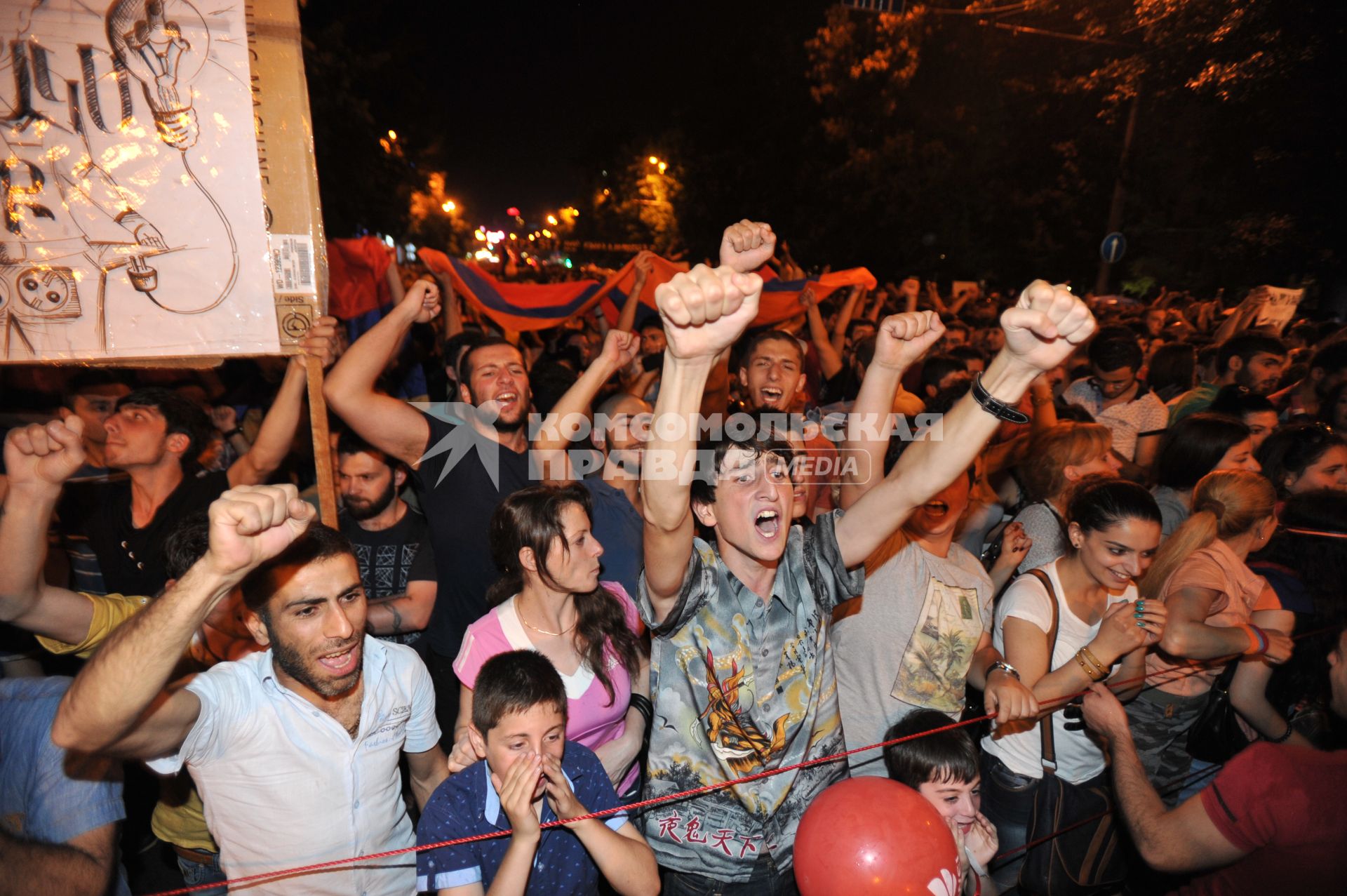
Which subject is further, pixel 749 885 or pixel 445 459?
pixel 445 459

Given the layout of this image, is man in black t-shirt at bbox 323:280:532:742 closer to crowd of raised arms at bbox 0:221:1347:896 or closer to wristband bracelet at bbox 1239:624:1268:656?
crowd of raised arms at bbox 0:221:1347:896

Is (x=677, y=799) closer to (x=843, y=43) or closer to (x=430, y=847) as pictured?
(x=430, y=847)

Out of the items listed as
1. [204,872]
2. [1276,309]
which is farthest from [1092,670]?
[1276,309]

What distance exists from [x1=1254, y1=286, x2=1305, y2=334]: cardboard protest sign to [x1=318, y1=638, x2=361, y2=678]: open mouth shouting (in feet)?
32.3

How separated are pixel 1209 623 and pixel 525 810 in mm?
2786

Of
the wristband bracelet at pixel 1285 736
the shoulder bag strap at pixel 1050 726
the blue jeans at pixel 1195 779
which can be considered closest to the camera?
the shoulder bag strap at pixel 1050 726

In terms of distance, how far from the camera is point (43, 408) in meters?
4.70

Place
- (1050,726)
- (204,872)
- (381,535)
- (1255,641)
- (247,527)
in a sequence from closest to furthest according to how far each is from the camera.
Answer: (247,527), (204,872), (1050,726), (1255,641), (381,535)

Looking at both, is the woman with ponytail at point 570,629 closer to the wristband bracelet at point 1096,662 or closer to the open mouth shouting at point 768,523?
the open mouth shouting at point 768,523

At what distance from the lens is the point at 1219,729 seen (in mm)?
3295

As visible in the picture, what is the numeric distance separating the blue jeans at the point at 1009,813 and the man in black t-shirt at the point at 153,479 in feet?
10.9

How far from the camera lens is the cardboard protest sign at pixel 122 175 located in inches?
100

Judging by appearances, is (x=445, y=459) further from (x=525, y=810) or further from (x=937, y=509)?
(x=937, y=509)

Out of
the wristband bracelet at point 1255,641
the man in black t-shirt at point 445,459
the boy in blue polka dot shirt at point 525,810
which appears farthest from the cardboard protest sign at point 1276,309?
the boy in blue polka dot shirt at point 525,810
